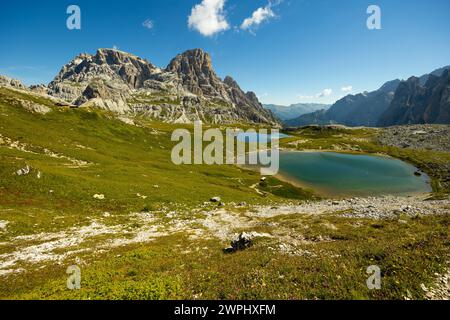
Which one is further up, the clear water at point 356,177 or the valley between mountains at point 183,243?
the valley between mountains at point 183,243

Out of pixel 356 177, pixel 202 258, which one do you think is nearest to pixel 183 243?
pixel 202 258

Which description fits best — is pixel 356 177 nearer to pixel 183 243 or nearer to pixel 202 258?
pixel 183 243

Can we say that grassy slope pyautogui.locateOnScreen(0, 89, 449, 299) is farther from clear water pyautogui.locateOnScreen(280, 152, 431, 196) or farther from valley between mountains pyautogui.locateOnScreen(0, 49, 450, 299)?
clear water pyautogui.locateOnScreen(280, 152, 431, 196)

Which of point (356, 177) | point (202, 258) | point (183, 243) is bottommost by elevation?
point (356, 177)

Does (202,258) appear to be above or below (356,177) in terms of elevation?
above

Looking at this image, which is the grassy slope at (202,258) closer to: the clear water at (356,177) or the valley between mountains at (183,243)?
the valley between mountains at (183,243)

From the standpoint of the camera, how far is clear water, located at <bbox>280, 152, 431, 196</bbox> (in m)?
88.9

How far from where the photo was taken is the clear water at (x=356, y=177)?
3499 inches

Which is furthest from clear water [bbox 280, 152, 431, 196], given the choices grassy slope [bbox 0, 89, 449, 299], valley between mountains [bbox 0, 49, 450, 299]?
grassy slope [bbox 0, 89, 449, 299]

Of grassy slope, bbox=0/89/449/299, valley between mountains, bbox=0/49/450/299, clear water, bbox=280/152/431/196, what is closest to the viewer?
grassy slope, bbox=0/89/449/299

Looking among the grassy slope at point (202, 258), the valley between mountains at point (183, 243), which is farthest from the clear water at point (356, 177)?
A: the grassy slope at point (202, 258)

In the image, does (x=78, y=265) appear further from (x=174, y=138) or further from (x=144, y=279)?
(x=174, y=138)

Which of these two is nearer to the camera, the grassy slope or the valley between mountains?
the grassy slope

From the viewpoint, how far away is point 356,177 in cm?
10781
